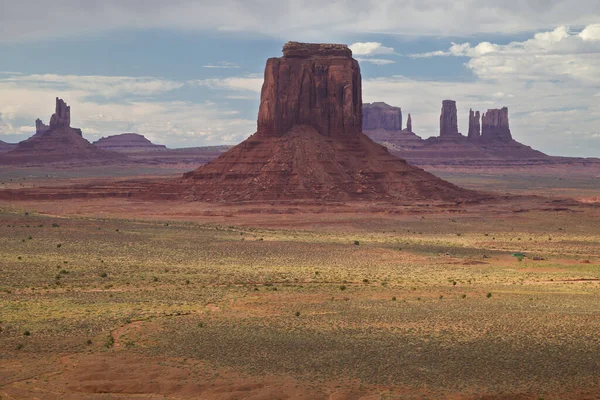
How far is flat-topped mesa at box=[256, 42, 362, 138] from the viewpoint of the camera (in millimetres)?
115125

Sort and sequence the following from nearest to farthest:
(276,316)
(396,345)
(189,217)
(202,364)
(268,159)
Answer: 1. (202,364)
2. (396,345)
3. (276,316)
4. (189,217)
5. (268,159)

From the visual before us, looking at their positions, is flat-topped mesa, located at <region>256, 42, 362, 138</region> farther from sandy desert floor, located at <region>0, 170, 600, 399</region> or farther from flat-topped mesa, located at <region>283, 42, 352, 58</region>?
sandy desert floor, located at <region>0, 170, 600, 399</region>

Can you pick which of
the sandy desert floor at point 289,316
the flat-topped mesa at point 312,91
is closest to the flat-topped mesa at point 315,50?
the flat-topped mesa at point 312,91

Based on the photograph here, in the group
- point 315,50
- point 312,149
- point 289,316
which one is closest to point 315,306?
point 289,316

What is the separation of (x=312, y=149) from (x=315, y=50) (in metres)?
14.9

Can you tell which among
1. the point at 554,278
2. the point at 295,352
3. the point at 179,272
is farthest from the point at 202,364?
the point at 554,278

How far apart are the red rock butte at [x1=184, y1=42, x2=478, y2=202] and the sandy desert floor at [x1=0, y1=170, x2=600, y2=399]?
35.4 metres

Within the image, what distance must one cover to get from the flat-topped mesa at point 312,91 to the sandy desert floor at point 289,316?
1689 inches

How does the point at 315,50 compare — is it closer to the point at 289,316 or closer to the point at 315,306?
the point at 315,306

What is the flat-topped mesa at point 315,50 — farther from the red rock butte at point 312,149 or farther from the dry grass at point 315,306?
the dry grass at point 315,306

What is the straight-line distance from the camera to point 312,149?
370ft

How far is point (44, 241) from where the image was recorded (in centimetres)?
6203

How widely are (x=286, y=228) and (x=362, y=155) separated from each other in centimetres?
3216

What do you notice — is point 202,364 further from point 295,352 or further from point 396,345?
point 396,345
